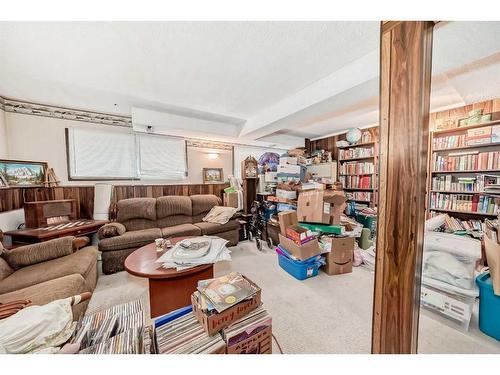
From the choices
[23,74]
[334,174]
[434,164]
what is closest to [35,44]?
[23,74]

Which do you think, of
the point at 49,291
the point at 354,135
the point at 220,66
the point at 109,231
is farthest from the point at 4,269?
the point at 354,135

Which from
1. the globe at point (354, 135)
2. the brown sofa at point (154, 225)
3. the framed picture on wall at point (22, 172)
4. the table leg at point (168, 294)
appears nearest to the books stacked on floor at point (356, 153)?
the globe at point (354, 135)

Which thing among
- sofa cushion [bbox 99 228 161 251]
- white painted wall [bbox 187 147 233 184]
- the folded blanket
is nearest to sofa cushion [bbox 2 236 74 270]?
sofa cushion [bbox 99 228 161 251]

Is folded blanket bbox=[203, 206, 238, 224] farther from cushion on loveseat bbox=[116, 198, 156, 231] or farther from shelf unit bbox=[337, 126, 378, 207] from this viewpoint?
shelf unit bbox=[337, 126, 378, 207]

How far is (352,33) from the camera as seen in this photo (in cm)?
133

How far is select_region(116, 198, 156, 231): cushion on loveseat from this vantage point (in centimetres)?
283

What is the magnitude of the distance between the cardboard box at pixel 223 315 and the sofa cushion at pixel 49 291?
1.01 m

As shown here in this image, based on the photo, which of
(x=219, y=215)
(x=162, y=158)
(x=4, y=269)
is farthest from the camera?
(x=162, y=158)

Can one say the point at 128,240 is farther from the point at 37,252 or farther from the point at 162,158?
the point at 162,158

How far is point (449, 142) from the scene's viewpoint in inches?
108

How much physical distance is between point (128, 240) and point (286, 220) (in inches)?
86.4
